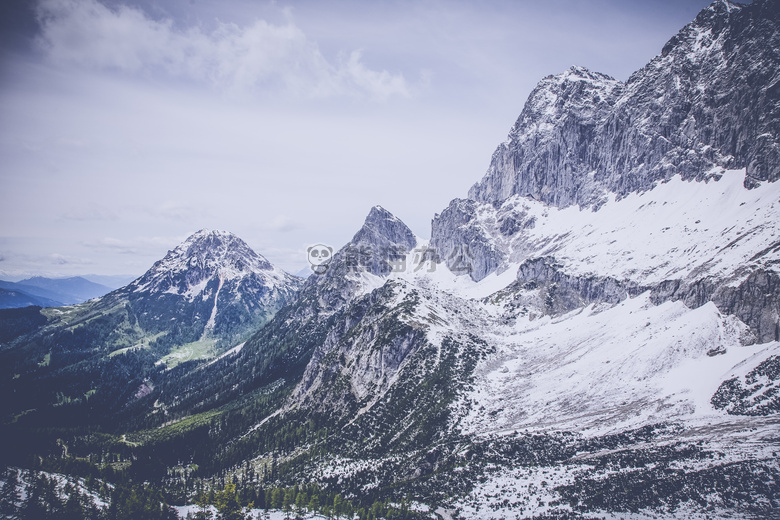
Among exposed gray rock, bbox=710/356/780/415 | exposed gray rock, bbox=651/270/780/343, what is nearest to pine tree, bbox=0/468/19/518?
exposed gray rock, bbox=710/356/780/415

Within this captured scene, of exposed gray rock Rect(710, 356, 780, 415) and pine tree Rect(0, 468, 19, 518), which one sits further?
exposed gray rock Rect(710, 356, 780, 415)

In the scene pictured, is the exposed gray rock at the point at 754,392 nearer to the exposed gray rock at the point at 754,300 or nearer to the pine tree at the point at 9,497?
the exposed gray rock at the point at 754,300

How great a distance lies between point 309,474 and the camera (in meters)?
166

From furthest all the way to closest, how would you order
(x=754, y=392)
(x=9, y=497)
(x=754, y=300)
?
(x=754, y=300) < (x=754, y=392) < (x=9, y=497)

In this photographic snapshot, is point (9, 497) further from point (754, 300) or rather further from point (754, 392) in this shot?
point (754, 300)

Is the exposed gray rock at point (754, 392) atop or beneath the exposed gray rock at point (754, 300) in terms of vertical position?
beneath

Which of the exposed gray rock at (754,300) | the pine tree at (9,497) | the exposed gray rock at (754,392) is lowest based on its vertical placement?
the pine tree at (9,497)

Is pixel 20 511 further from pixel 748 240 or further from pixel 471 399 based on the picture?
pixel 748 240

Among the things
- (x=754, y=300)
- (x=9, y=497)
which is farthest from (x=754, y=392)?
(x=9, y=497)

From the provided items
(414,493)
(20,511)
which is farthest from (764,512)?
(20,511)

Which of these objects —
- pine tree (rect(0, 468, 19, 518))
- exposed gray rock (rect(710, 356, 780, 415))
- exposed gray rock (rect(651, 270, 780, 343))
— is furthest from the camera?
exposed gray rock (rect(651, 270, 780, 343))

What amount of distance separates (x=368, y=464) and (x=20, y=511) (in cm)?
10056

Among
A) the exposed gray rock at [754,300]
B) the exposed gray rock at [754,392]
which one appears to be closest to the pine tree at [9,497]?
the exposed gray rock at [754,392]

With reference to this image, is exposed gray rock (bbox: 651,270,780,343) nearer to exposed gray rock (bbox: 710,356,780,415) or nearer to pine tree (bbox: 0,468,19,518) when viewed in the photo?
exposed gray rock (bbox: 710,356,780,415)
